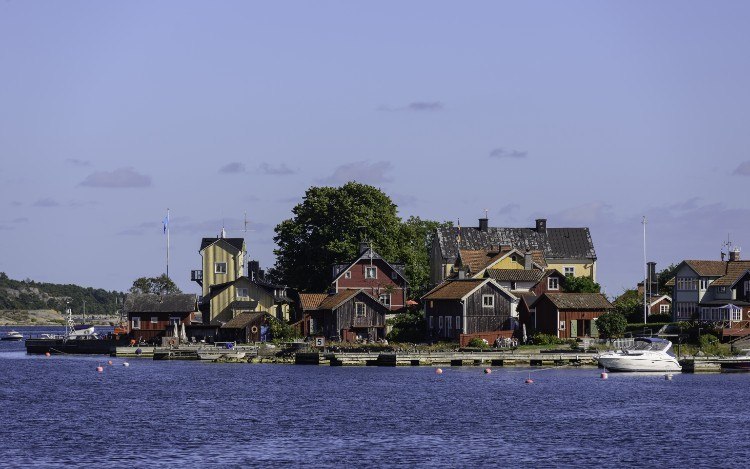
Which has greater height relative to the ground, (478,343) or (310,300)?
(310,300)

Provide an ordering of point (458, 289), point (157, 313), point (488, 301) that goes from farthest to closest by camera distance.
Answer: point (157, 313), point (458, 289), point (488, 301)

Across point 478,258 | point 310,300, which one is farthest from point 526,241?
point 310,300

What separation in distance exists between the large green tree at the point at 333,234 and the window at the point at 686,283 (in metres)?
28.9

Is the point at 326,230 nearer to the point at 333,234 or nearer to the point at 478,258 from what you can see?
the point at 333,234

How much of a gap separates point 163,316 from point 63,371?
20.9 m

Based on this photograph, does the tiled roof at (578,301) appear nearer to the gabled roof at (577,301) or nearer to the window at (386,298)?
the gabled roof at (577,301)

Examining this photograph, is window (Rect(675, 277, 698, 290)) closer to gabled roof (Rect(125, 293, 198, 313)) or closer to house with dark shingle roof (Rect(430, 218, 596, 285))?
house with dark shingle roof (Rect(430, 218, 596, 285))

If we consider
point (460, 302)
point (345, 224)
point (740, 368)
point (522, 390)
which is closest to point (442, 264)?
point (345, 224)

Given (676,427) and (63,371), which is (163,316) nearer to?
(63,371)

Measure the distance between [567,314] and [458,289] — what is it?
1061 cm

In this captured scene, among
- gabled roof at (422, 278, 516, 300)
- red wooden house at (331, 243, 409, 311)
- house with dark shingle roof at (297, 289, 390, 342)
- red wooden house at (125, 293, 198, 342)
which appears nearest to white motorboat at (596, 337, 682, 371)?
gabled roof at (422, 278, 516, 300)

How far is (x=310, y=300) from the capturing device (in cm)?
12988

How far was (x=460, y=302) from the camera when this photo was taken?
11825 centimetres

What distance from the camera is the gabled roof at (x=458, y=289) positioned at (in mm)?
119000
